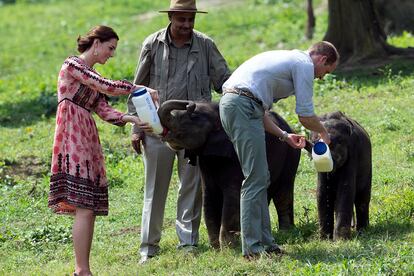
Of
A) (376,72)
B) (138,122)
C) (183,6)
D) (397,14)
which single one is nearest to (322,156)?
(138,122)

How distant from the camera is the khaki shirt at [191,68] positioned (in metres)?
9.15

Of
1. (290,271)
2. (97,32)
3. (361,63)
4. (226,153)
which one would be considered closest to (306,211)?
(226,153)

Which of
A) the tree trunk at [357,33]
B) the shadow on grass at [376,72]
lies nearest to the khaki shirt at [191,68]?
the shadow on grass at [376,72]

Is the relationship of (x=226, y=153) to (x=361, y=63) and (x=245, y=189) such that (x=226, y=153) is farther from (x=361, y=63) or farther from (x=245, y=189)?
(x=361, y=63)

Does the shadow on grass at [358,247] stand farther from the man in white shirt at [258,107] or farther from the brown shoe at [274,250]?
the man in white shirt at [258,107]

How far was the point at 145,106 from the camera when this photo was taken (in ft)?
26.2

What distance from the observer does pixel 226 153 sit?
28.6 feet

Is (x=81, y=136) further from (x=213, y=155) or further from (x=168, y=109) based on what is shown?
(x=213, y=155)

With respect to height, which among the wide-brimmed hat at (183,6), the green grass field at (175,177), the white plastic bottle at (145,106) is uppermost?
the wide-brimmed hat at (183,6)

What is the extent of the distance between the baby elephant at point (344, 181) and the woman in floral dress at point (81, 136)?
1747 millimetres

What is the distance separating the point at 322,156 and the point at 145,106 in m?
1.50

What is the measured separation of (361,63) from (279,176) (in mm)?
7141

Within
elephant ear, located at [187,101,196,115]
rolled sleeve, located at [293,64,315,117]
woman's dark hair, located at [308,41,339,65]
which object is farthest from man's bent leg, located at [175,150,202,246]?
woman's dark hair, located at [308,41,339,65]

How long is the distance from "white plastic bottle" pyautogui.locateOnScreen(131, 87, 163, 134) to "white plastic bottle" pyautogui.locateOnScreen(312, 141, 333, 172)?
133cm
